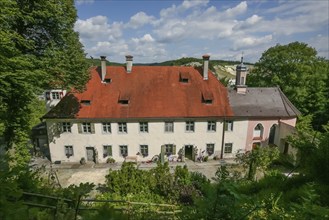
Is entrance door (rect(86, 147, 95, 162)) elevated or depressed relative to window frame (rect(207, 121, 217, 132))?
depressed

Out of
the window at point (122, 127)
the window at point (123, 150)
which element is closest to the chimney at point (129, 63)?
the window at point (122, 127)

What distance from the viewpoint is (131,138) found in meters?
21.0

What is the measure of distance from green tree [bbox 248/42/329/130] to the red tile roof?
9.69 metres

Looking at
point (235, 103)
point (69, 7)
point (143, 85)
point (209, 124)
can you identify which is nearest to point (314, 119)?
point (235, 103)

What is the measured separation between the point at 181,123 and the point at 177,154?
127 inches

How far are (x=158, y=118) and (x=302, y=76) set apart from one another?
17617 millimetres

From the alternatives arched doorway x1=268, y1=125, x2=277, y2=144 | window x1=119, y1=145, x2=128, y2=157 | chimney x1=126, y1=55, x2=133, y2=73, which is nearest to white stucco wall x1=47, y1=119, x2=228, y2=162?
window x1=119, y1=145, x2=128, y2=157

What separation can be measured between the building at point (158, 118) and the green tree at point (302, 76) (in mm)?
4888

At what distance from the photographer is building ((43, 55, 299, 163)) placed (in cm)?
2048

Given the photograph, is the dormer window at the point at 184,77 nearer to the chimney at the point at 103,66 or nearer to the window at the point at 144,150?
the window at the point at 144,150

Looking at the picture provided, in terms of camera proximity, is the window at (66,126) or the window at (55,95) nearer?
the window at (66,126)

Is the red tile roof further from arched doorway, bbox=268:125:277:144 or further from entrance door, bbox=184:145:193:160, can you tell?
arched doorway, bbox=268:125:277:144

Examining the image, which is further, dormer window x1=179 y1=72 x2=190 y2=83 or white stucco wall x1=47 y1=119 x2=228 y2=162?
dormer window x1=179 y1=72 x2=190 y2=83

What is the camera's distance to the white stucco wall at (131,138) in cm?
2073
